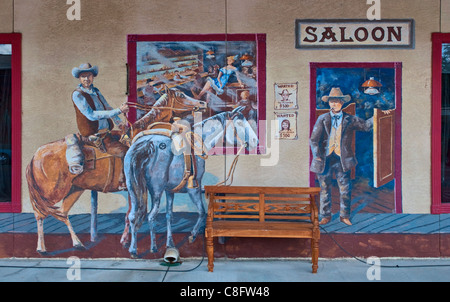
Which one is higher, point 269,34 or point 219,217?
point 269,34

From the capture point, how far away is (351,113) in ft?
19.2

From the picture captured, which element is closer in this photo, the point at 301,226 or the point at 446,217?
the point at 301,226

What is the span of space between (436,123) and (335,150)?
141 centimetres

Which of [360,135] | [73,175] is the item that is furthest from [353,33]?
[73,175]

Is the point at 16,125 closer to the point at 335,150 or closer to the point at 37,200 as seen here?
the point at 37,200

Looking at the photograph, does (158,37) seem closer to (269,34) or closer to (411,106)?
(269,34)

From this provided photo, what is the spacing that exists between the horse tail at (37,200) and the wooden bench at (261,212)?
218cm

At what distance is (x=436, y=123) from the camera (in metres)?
5.82

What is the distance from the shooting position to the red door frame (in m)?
5.80

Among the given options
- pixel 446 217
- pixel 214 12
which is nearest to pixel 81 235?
pixel 214 12

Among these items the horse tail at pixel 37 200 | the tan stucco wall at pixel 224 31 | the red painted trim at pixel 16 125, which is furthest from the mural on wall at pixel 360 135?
the red painted trim at pixel 16 125

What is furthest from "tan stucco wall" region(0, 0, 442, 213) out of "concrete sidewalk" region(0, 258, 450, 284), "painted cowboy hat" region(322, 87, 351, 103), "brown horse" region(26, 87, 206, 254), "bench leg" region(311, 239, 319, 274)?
"bench leg" region(311, 239, 319, 274)

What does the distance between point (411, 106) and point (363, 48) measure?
103 cm

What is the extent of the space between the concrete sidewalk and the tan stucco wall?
769 millimetres
